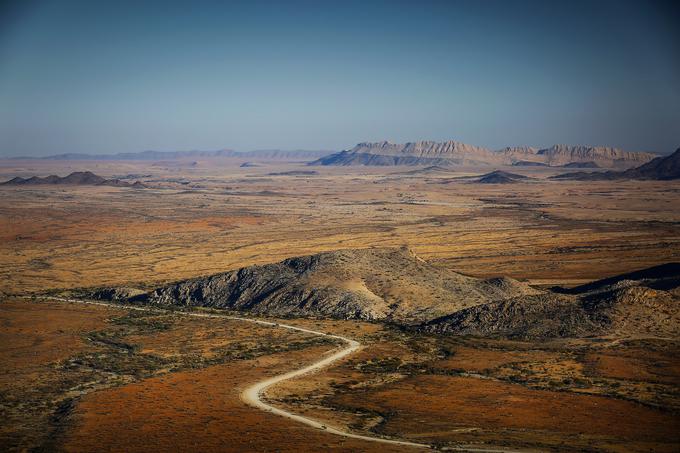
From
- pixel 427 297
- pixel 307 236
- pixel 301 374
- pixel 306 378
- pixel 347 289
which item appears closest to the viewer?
pixel 306 378

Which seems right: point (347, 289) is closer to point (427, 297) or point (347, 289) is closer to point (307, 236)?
point (427, 297)

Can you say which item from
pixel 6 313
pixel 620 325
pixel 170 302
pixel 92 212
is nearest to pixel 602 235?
pixel 620 325

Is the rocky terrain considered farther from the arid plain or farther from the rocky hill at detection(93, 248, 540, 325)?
the arid plain

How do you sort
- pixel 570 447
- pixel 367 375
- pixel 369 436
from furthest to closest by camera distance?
pixel 367 375 < pixel 369 436 < pixel 570 447

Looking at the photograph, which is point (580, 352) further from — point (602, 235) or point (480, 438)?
point (602, 235)

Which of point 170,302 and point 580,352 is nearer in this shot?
point 580,352

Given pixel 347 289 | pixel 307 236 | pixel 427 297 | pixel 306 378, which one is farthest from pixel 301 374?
pixel 307 236

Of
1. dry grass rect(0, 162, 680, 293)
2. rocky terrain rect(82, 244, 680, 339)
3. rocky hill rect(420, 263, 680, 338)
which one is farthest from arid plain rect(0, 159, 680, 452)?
rocky terrain rect(82, 244, 680, 339)

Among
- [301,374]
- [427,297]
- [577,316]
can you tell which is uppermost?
[577,316]

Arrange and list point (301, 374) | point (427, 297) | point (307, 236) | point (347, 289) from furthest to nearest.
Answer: point (307, 236) → point (347, 289) → point (427, 297) → point (301, 374)
